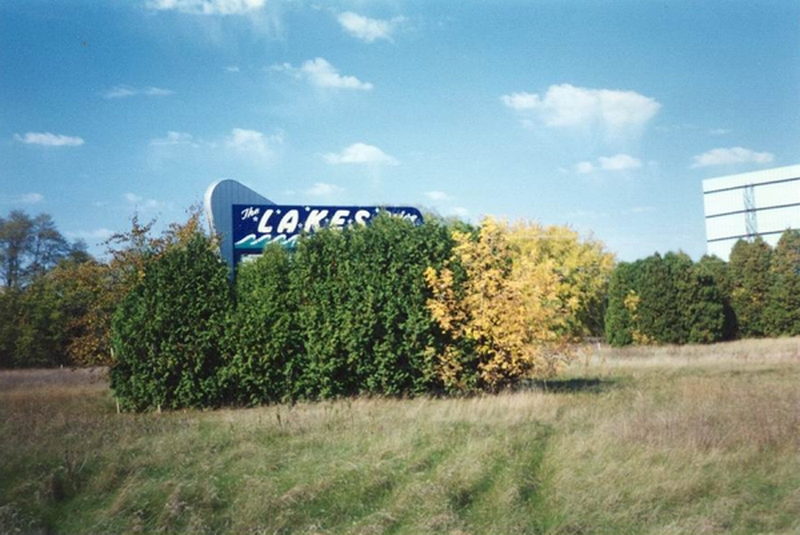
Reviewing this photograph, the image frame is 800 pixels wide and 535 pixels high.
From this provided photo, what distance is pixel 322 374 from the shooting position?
569 inches

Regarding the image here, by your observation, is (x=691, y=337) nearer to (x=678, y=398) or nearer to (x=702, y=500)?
(x=678, y=398)

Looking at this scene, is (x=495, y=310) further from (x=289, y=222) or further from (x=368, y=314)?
(x=289, y=222)

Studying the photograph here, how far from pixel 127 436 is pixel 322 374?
5.34m

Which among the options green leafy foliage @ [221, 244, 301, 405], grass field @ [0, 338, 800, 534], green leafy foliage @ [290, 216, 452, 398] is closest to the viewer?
grass field @ [0, 338, 800, 534]

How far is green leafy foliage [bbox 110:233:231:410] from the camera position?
14.6m

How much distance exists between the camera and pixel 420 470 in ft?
25.4

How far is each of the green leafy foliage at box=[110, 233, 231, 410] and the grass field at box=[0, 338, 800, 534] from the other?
8.57ft

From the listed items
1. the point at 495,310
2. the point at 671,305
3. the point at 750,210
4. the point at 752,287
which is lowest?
the point at 671,305

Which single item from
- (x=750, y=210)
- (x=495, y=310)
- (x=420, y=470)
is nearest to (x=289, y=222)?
(x=495, y=310)

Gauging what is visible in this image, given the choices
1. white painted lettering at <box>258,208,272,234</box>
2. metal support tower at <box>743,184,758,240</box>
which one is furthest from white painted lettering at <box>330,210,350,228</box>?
metal support tower at <box>743,184,758,240</box>

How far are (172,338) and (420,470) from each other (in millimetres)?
8717

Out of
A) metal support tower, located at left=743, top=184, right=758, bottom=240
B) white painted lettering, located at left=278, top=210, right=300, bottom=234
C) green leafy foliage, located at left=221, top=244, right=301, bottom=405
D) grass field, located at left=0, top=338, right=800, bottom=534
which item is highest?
metal support tower, located at left=743, top=184, right=758, bottom=240

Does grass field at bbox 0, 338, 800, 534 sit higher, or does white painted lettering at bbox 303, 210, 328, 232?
white painted lettering at bbox 303, 210, 328, 232

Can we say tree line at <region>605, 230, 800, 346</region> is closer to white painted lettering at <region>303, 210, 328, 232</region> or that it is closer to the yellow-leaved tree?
white painted lettering at <region>303, 210, 328, 232</region>
